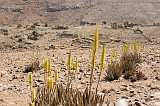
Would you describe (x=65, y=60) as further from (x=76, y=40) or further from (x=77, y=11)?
(x=77, y=11)

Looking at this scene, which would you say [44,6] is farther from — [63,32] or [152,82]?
[152,82]

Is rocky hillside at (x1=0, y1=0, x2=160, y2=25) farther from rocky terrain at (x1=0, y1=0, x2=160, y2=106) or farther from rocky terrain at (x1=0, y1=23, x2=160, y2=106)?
rocky terrain at (x1=0, y1=23, x2=160, y2=106)

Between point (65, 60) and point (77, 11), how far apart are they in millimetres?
36210

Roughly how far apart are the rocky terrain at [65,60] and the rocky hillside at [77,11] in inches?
648

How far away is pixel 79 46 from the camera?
1861 centimetres

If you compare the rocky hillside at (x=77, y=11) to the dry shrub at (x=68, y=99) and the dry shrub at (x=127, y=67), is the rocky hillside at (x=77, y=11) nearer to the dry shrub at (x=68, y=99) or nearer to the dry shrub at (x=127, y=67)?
the dry shrub at (x=127, y=67)

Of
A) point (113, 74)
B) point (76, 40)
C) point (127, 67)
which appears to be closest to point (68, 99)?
point (113, 74)

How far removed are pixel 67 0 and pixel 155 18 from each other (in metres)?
18.6

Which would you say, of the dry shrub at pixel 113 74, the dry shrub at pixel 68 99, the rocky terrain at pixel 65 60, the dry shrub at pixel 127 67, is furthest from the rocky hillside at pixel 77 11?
the dry shrub at pixel 68 99

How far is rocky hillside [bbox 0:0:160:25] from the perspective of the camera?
41594 millimetres

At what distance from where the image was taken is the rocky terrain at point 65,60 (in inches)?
264

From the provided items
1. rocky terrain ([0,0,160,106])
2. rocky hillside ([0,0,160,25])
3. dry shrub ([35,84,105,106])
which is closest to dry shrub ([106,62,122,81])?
rocky terrain ([0,0,160,106])

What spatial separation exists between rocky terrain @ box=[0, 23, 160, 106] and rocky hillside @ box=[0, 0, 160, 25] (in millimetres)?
16465

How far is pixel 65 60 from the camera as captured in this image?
12.6 m
